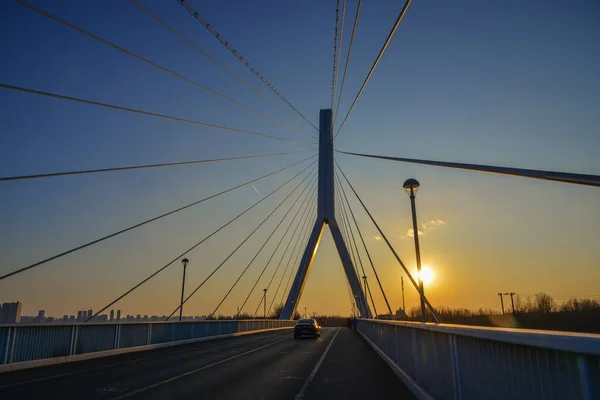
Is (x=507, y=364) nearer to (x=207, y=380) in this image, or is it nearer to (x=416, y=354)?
(x=416, y=354)

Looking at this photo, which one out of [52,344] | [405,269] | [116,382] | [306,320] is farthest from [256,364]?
[306,320]

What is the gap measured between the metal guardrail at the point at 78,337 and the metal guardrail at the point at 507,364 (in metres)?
11.6

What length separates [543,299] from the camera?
63906 millimetres

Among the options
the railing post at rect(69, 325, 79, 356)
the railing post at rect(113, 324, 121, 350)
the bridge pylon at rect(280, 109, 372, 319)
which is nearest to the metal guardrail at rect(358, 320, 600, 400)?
the railing post at rect(69, 325, 79, 356)

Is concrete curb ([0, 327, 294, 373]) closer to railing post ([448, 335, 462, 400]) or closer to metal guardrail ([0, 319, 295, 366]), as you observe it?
metal guardrail ([0, 319, 295, 366])

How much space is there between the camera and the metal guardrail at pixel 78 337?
12.3 m

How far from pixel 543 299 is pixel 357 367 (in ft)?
207

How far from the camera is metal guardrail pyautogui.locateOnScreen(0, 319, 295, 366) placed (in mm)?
12329

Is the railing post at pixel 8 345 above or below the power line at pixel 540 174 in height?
below

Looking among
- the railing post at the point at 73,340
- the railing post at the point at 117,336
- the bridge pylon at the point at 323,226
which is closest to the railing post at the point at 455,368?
the railing post at the point at 73,340

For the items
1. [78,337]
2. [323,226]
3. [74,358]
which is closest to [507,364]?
[74,358]

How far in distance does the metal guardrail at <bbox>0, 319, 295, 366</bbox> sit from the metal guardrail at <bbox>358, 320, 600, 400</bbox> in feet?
Result: 37.9

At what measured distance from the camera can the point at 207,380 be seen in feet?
33.1

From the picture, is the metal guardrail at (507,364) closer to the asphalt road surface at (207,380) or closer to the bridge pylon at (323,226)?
the asphalt road surface at (207,380)
